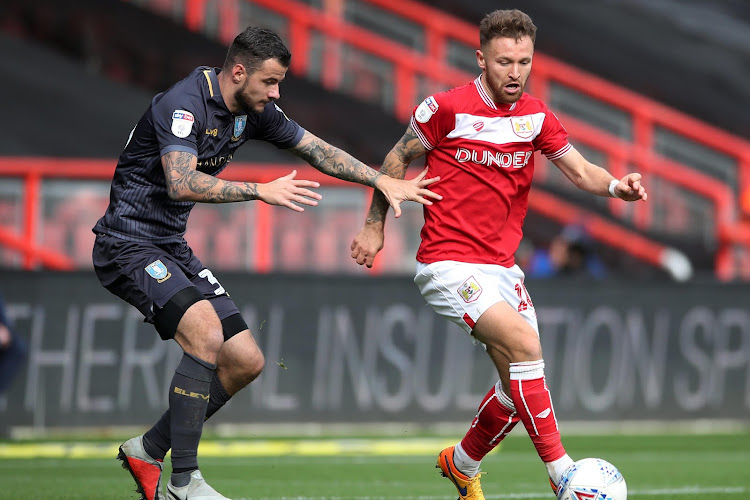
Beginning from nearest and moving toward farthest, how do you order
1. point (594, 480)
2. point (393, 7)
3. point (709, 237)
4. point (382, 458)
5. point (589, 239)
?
point (594, 480) < point (382, 458) < point (589, 239) < point (709, 237) < point (393, 7)

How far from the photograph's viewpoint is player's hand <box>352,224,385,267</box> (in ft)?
21.7

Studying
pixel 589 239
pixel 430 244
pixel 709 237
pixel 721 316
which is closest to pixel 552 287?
pixel 721 316

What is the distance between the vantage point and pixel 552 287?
12.3m

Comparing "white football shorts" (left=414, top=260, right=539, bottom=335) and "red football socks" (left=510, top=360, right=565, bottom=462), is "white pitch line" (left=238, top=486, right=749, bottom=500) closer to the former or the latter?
"red football socks" (left=510, top=360, right=565, bottom=462)

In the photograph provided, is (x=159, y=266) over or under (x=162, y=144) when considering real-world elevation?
under

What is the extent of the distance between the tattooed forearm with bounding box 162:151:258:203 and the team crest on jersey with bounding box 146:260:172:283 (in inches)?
17.0

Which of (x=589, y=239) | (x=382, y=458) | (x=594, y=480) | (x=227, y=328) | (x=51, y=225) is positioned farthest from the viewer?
(x=589, y=239)

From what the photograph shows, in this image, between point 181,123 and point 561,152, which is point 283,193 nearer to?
point 181,123

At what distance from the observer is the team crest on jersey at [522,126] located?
648 cm

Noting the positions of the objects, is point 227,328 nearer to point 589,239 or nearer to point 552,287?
point 552,287

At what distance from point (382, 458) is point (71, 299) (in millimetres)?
3309

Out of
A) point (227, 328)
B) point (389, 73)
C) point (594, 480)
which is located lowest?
point (594, 480)

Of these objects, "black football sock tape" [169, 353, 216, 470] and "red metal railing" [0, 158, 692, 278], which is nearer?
"black football sock tape" [169, 353, 216, 470]

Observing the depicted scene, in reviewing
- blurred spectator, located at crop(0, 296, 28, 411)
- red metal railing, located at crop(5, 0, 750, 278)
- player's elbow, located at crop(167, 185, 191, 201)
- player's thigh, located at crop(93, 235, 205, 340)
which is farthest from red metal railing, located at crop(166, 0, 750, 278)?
player's elbow, located at crop(167, 185, 191, 201)
